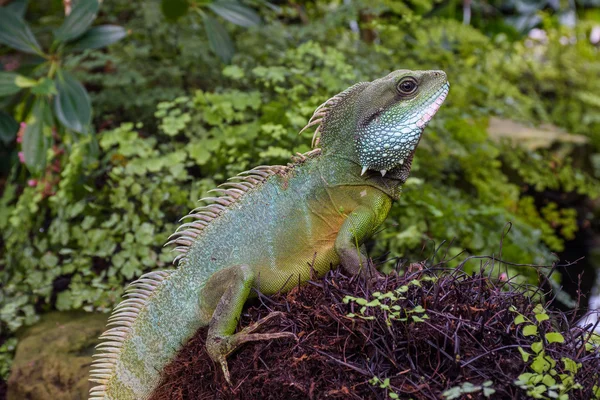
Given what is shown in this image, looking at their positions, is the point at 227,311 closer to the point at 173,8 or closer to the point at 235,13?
the point at 235,13

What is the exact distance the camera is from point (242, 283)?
2809 millimetres

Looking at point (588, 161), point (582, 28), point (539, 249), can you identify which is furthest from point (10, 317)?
point (582, 28)

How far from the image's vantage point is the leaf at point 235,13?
5.65m

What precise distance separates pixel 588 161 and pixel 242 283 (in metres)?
7.58

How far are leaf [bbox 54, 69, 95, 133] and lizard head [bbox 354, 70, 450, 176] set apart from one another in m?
2.70

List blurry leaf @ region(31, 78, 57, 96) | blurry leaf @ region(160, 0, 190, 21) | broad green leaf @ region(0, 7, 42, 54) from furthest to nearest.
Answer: blurry leaf @ region(160, 0, 190, 21)
broad green leaf @ region(0, 7, 42, 54)
blurry leaf @ region(31, 78, 57, 96)

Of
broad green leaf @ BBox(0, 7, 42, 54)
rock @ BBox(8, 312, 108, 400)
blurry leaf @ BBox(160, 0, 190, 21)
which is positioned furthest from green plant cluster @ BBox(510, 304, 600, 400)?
broad green leaf @ BBox(0, 7, 42, 54)

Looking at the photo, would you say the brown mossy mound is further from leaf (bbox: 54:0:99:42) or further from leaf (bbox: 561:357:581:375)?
leaf (bbox: 54:0:99:42)

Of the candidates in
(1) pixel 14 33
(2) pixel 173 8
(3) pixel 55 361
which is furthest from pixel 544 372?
(1) pixel 14 33

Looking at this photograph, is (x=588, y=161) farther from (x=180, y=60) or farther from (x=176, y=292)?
Result: (x=176, y=292)

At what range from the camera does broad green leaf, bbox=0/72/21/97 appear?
5023mm

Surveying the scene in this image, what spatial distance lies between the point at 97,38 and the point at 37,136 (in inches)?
38.6

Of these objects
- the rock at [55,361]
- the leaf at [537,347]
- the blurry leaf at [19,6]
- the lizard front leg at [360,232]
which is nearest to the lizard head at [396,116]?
the lizard front leg at [360,232]

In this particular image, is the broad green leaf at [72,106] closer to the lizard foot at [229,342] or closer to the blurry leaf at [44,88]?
the blurry leaf at [44,88]
